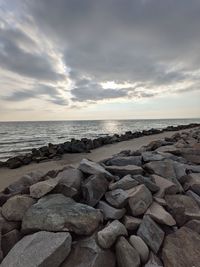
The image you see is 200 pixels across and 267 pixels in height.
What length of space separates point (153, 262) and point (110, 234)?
448 millimetres

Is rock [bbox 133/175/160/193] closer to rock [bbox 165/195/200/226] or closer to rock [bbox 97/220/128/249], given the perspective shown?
rock [bbox 165/195/200/226]

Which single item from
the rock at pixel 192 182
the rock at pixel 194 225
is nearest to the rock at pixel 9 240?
the rock at pixel 194 225

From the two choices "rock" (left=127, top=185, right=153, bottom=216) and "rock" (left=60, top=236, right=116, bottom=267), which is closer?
"rock" (left=60, top=236, right=116, bottom=267)

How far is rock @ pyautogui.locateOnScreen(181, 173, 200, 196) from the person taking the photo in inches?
134

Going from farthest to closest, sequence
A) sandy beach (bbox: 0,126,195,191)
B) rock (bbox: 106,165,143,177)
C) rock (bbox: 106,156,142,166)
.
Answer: sandy beach (bbox: 0,126,195,191) → rock (bbox: 106,156,142,166) → rock (bbox: 106,165,143,177)

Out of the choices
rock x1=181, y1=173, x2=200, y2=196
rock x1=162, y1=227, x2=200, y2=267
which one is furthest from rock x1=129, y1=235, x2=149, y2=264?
rock x1=181, y1=173, x2=200, y2=196

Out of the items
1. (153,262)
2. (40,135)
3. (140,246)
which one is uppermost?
(140,246)

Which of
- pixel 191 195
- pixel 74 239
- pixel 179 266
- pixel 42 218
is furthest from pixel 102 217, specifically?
pixel 191 195

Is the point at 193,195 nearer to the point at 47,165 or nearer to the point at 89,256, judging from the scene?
the point at 89,256

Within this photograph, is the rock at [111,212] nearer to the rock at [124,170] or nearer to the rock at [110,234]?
the rock at [110,234]

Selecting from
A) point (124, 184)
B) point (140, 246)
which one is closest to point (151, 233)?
point (140, 246)

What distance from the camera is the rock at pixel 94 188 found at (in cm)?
283

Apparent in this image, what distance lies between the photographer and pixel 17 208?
2.58 m

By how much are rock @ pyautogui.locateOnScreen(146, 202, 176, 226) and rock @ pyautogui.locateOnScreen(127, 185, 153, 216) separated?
0.25 feet
